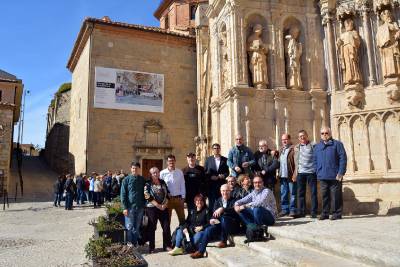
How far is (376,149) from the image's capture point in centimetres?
751

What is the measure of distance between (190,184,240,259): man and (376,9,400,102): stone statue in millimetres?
3884

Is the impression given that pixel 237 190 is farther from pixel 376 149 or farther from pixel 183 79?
pixel 183 79

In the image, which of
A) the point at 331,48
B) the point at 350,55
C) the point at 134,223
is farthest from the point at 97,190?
the point at 350,55

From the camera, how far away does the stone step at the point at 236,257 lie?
15.5 ft

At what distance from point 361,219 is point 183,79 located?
1963 centimetres

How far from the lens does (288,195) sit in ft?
23.4

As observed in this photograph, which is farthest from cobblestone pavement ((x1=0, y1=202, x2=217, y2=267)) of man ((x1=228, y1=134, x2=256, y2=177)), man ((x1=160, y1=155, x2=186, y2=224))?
man ((x1=228, y1=134, x2=256, y2=177))

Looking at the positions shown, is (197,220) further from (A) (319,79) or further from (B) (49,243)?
(A) (319,79)

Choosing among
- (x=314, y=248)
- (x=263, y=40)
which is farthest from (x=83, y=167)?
(x=314, y=248)

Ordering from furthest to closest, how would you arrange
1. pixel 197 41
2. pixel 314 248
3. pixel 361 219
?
pixel 197 41, pixel 361 219, pixel 314 248

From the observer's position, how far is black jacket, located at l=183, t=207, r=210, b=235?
19.8 feet

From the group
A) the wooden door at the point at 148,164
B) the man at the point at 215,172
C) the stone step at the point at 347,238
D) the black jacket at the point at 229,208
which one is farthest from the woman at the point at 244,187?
the wooden door at the point at 148,164

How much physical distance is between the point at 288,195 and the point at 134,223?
2829mm

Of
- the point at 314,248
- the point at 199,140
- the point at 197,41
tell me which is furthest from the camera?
the point at 197,41
